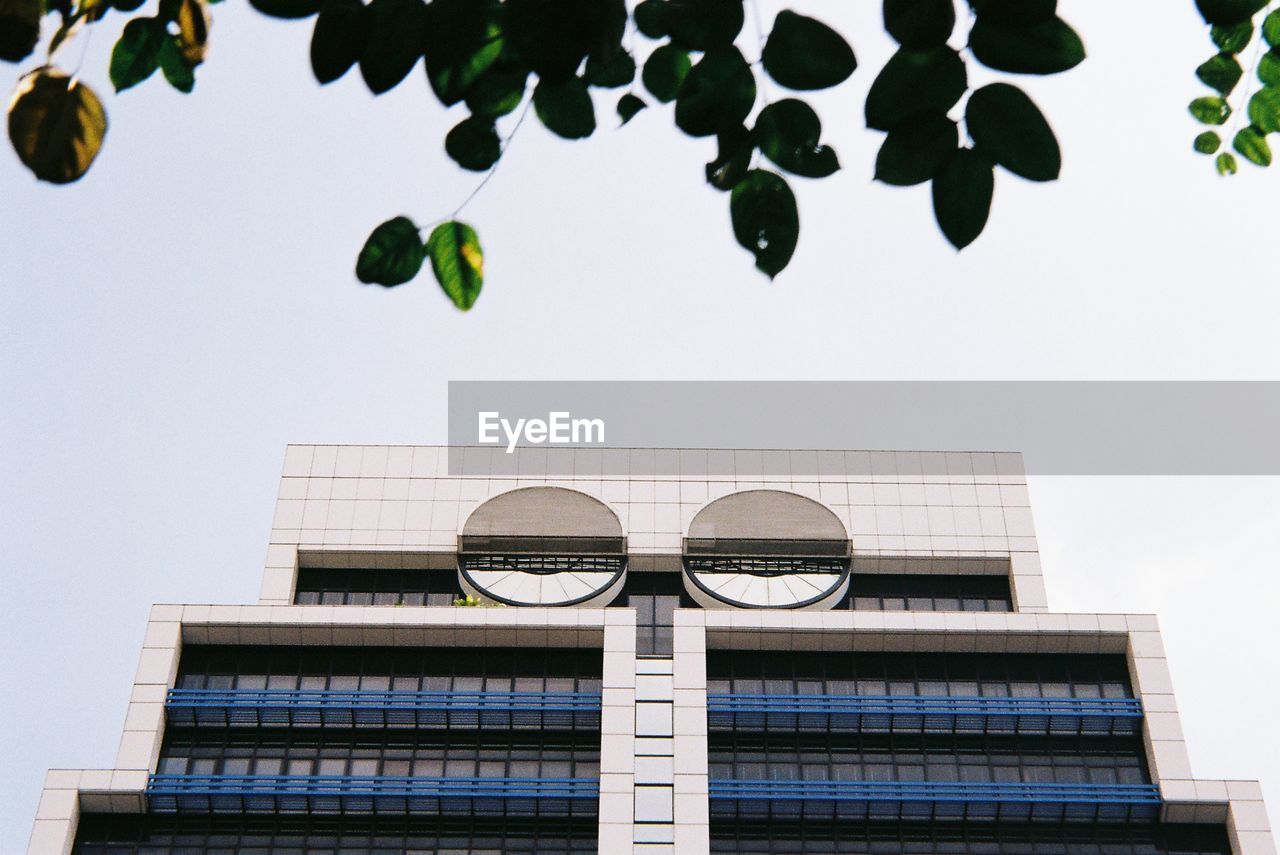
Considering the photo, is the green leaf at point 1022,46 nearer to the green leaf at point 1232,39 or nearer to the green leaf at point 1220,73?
the green leaf at point 1232,39

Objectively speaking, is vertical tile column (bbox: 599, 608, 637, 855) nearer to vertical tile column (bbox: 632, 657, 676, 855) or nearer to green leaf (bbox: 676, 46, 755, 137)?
vertical tile column (bbox: 632, 657, 676, 855)

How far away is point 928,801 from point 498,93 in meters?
34.7

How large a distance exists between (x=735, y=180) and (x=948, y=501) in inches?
1641

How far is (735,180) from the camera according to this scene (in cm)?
337

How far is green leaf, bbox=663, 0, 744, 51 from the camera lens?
3113 millimetres

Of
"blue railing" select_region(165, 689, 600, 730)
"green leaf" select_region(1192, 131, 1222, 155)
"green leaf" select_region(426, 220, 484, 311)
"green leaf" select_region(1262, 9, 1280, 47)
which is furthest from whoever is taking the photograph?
"blue railing" select_region(165, 689, 600, 730)

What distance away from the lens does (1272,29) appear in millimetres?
4848

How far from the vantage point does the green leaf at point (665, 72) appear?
139 inches

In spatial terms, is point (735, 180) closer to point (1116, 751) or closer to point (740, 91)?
point (740, 91)

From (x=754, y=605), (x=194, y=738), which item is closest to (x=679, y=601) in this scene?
(x=754, y=605)

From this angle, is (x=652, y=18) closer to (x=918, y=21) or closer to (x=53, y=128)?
(x=918, y=21)

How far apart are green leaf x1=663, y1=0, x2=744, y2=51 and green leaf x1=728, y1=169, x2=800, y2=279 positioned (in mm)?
296

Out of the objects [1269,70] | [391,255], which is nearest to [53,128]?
[391,255]

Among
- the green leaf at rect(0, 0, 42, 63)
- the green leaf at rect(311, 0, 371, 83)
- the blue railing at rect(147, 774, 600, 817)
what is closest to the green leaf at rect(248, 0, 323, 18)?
the green leaf at rect(311, 0, 371, 83)
